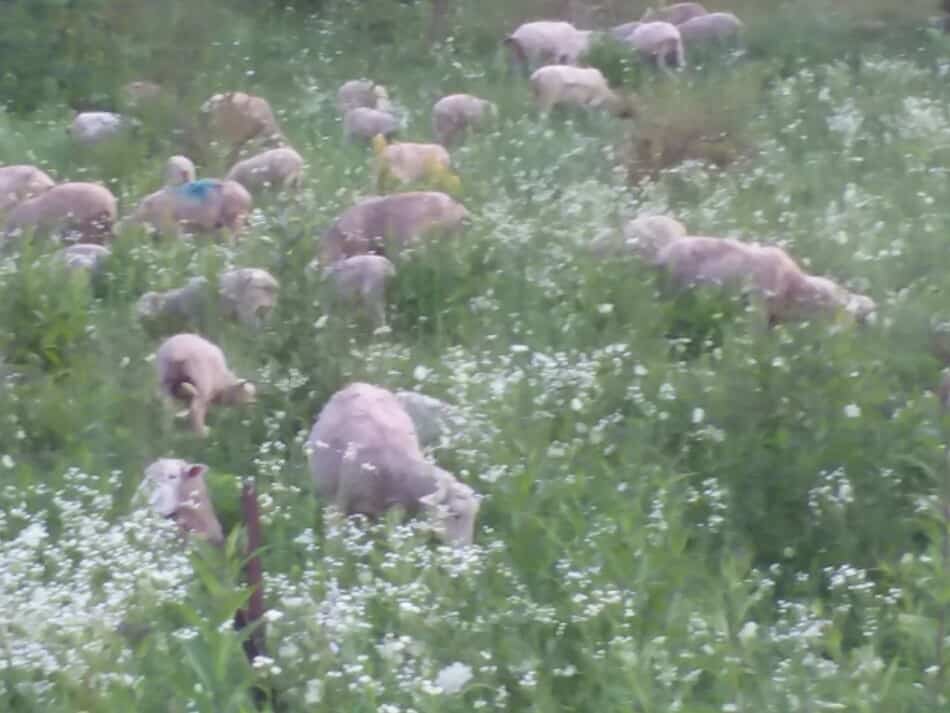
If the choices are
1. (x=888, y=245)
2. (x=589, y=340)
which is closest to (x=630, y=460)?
(x=589, y=340)

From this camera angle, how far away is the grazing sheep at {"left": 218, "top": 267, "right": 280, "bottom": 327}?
24.8ft

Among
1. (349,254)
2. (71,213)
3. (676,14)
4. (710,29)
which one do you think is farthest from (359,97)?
(676,14)

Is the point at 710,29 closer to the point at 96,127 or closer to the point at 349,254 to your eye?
the point at 96,127

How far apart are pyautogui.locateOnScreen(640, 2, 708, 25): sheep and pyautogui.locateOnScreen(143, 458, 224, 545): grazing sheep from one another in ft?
43.0

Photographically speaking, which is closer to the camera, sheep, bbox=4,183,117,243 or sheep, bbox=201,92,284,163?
sheep, bbox=4,183,117,243

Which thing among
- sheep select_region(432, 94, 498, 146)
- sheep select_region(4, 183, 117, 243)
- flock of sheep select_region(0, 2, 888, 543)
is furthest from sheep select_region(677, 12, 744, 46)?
sheep select_region(4, 183, 117, 243)

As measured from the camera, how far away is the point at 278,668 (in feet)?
13.8

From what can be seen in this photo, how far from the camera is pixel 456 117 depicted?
12.2 meters

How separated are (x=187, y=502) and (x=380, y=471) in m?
0.66

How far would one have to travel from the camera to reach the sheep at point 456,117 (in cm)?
1209

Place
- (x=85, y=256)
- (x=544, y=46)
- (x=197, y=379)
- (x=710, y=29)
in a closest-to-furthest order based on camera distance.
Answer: (x=197, y=379) < (x=85, y=256) < (x=544, y=46) < (x=710, y=29)

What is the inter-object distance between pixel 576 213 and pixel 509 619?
4.84 m

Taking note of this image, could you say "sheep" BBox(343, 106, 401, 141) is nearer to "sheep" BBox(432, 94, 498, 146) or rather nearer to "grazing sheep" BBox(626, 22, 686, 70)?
"sheep" BBox(432, 94, 498, 146)

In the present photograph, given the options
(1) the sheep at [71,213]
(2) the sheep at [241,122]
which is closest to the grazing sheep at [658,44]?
(2) the sheep at [241,122]
